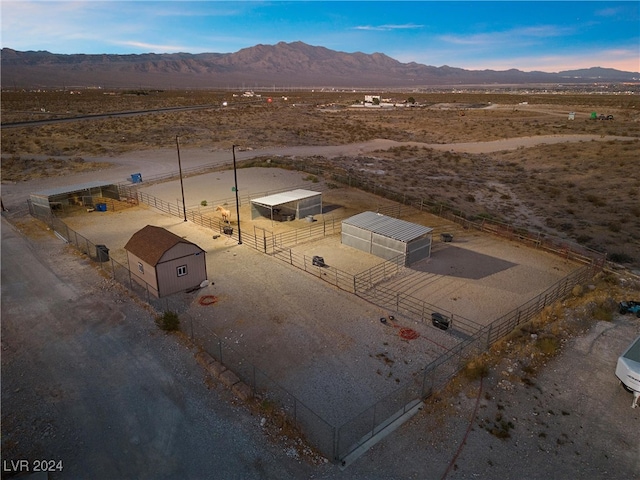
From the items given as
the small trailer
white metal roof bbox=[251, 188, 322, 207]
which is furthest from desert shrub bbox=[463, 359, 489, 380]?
white metal roof bbox=[251, 188, 322, 207]

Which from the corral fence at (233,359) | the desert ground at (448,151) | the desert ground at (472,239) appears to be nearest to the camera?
the desert ground at (472,239)

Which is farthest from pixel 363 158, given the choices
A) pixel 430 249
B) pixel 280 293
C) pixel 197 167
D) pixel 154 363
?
pixel 154 363

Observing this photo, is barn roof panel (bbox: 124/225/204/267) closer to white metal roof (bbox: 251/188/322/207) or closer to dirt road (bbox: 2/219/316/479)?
dirt road (bbox: 2/219/316/479)

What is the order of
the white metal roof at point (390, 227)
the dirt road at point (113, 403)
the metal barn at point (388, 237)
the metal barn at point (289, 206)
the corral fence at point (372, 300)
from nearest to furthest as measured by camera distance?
the dirt road at point (113, 403) → the corral fence at point (372, 300) → the metal barn at point (388, 237) → the white metal roof at point (390, 227) → the metal barn at point (289, 206)

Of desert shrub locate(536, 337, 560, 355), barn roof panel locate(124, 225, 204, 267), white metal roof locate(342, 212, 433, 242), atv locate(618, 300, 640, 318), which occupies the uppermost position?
barn roof panel locate(124, 225, 204, 267)

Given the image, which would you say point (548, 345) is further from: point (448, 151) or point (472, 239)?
point (448, 151)

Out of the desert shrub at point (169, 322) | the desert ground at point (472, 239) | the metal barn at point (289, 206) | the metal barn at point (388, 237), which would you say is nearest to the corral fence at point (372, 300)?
the desert shrub at point (169, 322)

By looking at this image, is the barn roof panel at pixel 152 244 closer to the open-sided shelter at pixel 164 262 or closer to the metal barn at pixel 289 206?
the open-sided shelter at pixel 164 262
